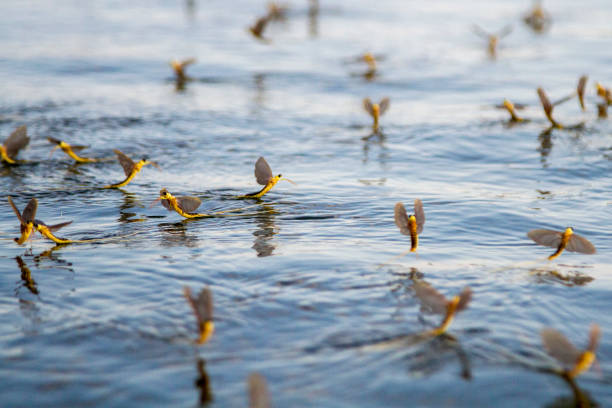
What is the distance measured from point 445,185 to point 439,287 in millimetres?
2147

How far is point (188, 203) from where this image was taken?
13.8 ft

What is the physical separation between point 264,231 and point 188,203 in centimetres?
52

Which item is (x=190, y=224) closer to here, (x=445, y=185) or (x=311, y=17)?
(x=445, y=185)

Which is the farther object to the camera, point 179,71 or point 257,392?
point 179,71

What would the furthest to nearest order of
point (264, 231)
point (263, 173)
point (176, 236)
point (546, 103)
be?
point (546, 103), point (263, 173), point (264, 231), point (176, 236)

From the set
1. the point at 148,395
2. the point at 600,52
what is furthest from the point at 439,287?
the point at 600,52

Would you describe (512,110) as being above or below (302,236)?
above

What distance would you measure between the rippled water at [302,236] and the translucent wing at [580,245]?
→ 0.18 metres

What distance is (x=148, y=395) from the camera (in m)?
2.42

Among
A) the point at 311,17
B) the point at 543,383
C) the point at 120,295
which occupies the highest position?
the point at 311,17

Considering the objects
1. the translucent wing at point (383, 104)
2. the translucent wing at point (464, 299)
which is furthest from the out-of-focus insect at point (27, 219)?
the translucent wing at point (383, 104)

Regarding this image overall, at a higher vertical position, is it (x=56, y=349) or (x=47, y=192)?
(x=47, y=192)

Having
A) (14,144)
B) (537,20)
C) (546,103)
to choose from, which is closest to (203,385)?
(14,144)

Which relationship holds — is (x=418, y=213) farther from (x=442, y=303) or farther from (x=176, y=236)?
(x=176, y=236)
